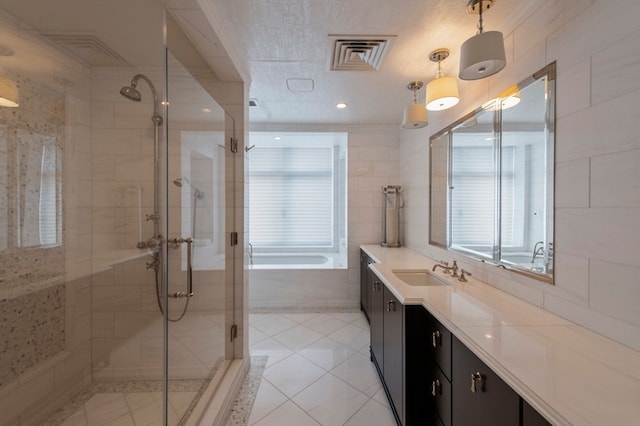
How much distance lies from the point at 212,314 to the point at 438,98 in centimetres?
223

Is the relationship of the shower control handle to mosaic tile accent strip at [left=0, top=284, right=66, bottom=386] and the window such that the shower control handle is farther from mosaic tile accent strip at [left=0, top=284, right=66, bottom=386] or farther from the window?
the window

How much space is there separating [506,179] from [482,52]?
73cm

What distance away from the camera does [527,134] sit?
52.9 inches

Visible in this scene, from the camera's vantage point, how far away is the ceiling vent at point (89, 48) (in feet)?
4.21

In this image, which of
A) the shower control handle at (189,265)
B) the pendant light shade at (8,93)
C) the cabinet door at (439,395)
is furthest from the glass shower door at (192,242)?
the cabinet door at (439,395)

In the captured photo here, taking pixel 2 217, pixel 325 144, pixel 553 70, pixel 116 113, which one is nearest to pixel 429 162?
pixel 553 70

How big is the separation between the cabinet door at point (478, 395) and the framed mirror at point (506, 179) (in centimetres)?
61

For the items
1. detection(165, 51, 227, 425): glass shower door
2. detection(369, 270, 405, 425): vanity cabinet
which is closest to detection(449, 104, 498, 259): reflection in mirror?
detection(369, 270, 405, 425): vanity cabinet

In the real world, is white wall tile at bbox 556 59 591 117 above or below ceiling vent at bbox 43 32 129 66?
below

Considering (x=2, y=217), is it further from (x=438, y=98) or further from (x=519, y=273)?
(x=519, y=273)

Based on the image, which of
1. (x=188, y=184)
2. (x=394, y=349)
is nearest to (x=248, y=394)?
(x=394, y=349)

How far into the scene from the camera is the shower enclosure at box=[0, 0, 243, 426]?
3.92 feet

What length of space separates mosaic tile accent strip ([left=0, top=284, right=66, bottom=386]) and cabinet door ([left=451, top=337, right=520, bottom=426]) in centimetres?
201

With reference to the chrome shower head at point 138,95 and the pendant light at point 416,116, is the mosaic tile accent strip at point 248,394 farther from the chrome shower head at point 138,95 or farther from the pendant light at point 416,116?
the pendant light at point 416,116
